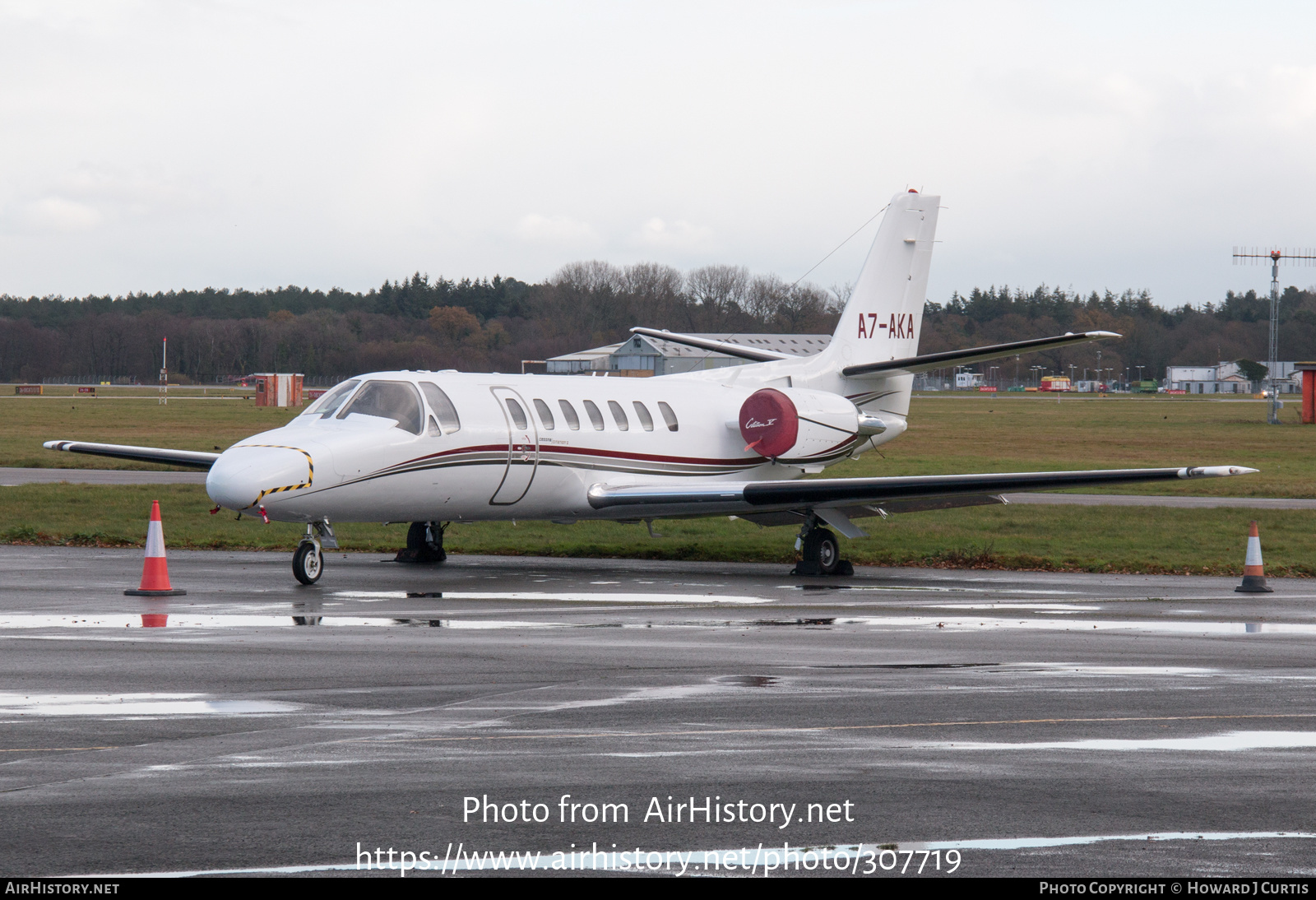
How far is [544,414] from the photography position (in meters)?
19.1

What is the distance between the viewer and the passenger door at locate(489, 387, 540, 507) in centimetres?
1847

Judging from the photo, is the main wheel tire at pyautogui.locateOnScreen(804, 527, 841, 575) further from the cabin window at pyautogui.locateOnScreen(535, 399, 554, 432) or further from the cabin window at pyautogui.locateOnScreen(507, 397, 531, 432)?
the cabin window at pyautogui.locateOnScreen(507, 397, 531, 432)

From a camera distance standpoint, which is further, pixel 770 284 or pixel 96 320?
pixel 96 320

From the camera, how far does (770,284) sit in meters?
146

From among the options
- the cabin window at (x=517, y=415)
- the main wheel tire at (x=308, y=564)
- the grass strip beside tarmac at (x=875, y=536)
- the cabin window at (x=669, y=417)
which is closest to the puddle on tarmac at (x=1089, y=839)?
the main wheel tire at (x=308, y=564)

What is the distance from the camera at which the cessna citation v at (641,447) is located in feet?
54.6

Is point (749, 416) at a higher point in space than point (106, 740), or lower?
higher

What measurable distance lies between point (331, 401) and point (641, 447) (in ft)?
15.1

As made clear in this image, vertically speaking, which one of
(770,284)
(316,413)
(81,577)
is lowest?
(81,577)

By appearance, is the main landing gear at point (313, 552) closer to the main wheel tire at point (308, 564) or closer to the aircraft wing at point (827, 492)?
the main wheel tire at point (308, 564)

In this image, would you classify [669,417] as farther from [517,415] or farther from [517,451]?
[517,451]

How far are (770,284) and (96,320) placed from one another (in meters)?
87.0
